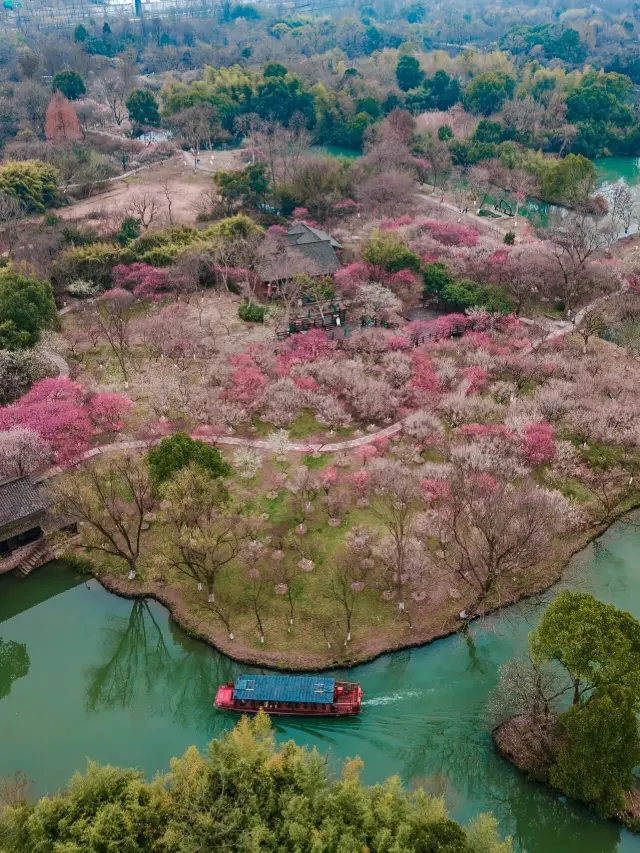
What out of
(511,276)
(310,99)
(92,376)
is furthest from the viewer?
(310,99)

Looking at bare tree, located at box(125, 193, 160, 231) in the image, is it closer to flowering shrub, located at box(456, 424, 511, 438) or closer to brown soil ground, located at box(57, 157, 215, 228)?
brown soil ground, located at box(57, 157, 215, 228)

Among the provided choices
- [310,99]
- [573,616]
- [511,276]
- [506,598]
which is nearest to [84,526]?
[506,598]

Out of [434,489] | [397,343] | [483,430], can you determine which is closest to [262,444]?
[434,489]

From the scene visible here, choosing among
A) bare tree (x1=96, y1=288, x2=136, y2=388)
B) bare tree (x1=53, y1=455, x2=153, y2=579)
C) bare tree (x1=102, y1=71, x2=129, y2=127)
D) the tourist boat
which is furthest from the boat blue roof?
bare tree (x1=102, y1=71, x2=129, y2=127)

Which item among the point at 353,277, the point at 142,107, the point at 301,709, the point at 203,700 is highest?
the point at 142,107

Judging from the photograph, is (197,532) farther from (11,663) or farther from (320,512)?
(11,663)

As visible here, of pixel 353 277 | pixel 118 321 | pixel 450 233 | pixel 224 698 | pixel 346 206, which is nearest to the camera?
pixel 224 698

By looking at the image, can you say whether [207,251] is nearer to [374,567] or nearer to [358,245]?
[358,245]
